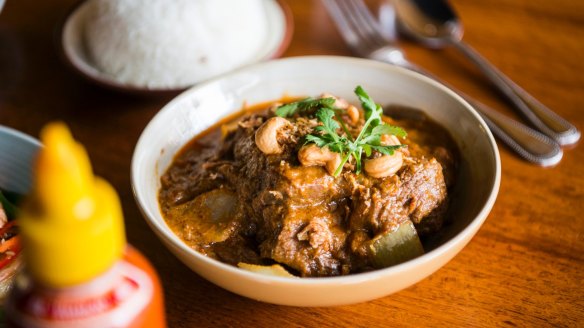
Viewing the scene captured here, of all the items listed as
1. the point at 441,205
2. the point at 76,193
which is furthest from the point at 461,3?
the point at 76,193

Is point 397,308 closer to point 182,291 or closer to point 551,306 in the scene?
point 551,306

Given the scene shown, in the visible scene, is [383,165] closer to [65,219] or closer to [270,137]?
[270,137]

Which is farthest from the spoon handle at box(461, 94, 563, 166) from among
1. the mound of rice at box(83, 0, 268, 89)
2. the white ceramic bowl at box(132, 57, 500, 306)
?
the mound of rice at box(83, 0, 268, 89)

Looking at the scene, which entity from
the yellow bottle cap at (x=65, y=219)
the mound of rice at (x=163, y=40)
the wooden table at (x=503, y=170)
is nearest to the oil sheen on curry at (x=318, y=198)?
the wooden table at (x=503, y=170)

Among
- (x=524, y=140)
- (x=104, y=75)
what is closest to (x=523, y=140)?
(x=524, y=140)

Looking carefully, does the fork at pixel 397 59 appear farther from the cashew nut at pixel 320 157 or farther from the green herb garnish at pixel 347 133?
the cashew nut at pixel 320 157

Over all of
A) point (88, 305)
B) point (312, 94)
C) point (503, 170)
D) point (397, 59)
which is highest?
point (88, 305)

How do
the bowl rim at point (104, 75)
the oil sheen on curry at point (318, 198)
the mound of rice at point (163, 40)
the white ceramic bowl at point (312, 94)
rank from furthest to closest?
the mound of rice at point (163, 40) → the bowl rim at point (104, 75) → the oil sheen on curry at point (318, 198) → the white ceramic bowl at point (312, 94)
